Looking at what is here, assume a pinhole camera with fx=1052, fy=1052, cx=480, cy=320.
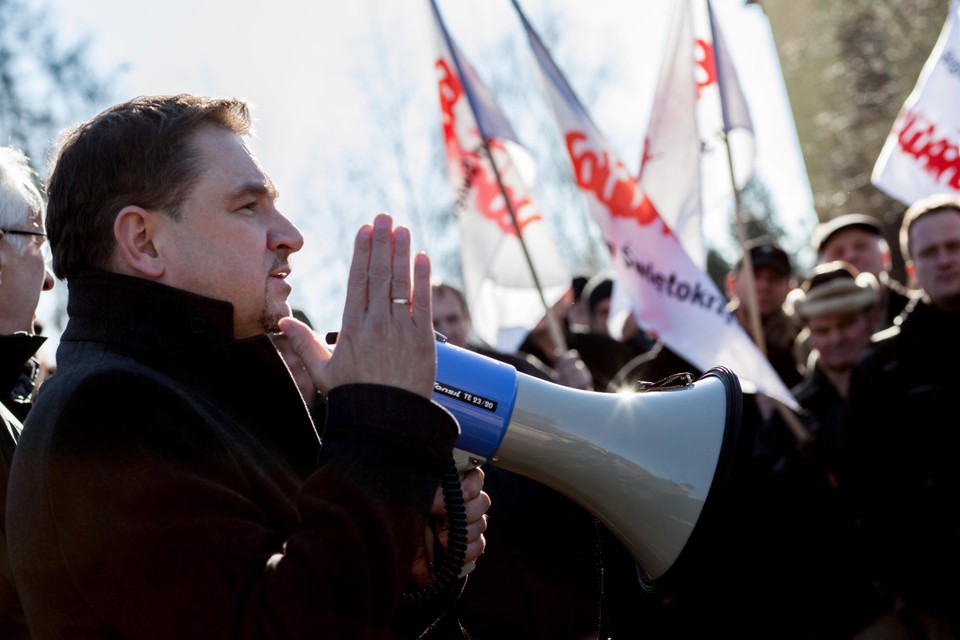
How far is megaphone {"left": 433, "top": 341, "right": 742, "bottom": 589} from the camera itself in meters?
1.80

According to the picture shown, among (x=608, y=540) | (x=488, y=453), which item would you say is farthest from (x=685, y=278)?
(x=488, y=453)

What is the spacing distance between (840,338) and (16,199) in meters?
3.58

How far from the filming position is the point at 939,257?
4449 mm

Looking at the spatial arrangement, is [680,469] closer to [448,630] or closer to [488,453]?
[488,453]

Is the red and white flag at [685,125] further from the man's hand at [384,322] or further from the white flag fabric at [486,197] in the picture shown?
the man's hand at [384,322]

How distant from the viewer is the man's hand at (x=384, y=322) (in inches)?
61.9

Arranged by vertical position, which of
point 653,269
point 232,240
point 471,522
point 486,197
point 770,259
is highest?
point 232,240

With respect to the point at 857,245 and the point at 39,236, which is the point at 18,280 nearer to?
the point at 39,236

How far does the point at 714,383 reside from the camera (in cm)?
192

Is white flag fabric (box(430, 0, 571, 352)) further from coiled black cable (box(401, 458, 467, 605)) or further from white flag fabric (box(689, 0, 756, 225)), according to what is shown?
coiled black cable (box(401, 458, 467, 605))

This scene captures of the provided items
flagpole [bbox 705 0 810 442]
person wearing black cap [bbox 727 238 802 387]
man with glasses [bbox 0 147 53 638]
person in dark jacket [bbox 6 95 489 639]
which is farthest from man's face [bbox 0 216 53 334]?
person wearing black cap [bbox 727 238 802 387]

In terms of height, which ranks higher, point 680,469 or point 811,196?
point 680,469

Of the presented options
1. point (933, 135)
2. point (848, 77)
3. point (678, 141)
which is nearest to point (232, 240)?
point (678, 141)

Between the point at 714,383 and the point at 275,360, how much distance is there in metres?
0.79
